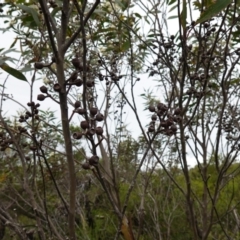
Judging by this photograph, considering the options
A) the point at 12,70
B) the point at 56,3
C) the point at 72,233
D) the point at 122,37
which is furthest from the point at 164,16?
the point at 72,233

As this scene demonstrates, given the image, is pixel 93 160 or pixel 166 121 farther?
pixel 166 121

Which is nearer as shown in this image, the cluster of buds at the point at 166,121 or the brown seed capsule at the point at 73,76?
the brown seed capsule at the point at 73,76

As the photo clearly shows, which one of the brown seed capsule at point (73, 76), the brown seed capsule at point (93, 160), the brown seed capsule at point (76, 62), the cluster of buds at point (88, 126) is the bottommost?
the brown seed capsule at point (93, 160)

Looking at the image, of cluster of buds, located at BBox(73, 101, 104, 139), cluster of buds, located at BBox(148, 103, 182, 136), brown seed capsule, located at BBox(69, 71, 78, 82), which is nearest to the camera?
brown seed capsule, located at BBox(69, 71, 78, 82)

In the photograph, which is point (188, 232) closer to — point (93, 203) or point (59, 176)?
point (93, 203)

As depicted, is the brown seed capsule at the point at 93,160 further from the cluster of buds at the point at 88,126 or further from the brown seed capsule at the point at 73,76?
the brown seed capsule at the point at 73,76

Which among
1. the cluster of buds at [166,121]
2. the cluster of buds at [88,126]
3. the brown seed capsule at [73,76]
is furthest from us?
the cluster of buds at [166,121]

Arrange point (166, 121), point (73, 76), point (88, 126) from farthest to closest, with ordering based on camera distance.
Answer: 1. point (166, 121)
2. point (88, 126)
3. point (73, 76)

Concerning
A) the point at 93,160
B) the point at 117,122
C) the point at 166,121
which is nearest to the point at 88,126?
the point at 93,160

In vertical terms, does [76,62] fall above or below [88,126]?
above

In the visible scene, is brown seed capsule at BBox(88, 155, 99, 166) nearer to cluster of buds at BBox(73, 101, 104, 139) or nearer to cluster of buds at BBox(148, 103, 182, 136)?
cluster of buds at BBox(73, 101, 104, 139)

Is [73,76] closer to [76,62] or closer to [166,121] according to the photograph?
[76,62]

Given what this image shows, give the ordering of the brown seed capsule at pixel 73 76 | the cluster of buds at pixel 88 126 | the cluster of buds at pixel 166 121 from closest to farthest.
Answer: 1. the brown seed capsule at pixel 73 76
2. the cluster of buds at pixel 88 126
3. the cluster of buds at pixel 166 121

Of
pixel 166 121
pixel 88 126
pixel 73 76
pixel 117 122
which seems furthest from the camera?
pixel 117 122
